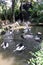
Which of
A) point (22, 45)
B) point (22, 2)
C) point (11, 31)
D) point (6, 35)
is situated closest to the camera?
point (22, 45)

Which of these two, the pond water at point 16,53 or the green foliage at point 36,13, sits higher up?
the pond water at point 16,53

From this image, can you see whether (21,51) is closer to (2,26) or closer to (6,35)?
(6,35)

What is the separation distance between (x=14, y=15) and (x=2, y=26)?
268 centimetres

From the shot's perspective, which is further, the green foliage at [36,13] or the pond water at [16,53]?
the green foliage at [36,13]

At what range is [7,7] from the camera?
20672mm

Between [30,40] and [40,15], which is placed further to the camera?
[40,15]

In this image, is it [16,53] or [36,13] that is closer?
[16,53]

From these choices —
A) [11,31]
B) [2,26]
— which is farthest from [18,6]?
[11,31]

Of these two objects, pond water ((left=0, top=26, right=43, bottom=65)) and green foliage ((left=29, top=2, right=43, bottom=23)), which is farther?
green foliage ((left=29, top=2, right=43, bottom=23))

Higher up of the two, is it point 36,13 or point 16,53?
point 16,53

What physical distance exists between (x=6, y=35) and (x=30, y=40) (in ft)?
8.01

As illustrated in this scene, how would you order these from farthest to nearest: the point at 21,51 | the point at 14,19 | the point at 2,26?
the point at 14,19 → the point at 2,26 → the point at 21,51

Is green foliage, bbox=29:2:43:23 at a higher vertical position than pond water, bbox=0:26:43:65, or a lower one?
lower

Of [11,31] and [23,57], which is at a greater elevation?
[23,57]
